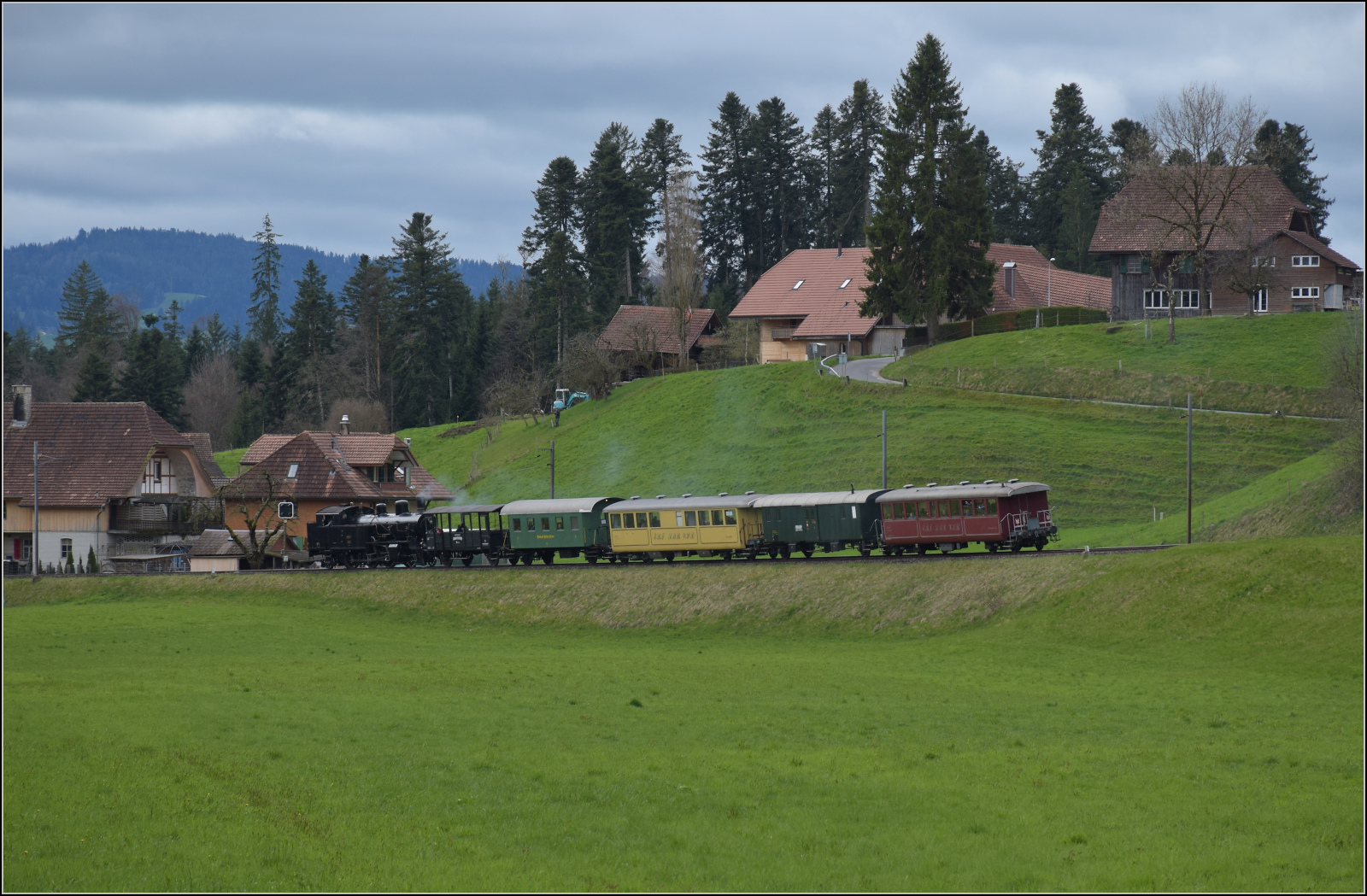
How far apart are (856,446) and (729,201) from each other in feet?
216

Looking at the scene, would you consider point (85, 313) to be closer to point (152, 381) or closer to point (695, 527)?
point (152, 381)

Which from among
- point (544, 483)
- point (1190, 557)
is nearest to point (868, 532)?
point (1190, 557)

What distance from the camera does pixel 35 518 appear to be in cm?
5981

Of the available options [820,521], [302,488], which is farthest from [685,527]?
[302,488]

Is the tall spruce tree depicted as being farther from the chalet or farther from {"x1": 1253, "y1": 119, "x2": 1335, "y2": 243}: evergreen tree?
{"x1": 1253, "y1": 119, "x2": 1335, "y2": 243}: evergreen tree

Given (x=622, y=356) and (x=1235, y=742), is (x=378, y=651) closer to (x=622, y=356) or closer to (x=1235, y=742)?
(x=1235, y=742)

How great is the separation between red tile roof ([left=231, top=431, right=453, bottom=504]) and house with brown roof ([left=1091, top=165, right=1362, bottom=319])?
51.4 metres

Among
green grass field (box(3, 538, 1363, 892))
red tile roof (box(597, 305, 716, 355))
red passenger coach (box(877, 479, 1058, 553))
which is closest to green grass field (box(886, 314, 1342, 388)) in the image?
red tile roof (box(597, 305, 716, 355))

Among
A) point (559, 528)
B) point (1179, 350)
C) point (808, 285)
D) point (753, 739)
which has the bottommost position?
point (753, 739)

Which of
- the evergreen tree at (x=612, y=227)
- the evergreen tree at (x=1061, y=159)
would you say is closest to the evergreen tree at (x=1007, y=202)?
the evergreen tree at (x=1061, y=159)

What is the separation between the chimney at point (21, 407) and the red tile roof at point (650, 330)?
47.0 metres

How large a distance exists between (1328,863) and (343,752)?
15.1m

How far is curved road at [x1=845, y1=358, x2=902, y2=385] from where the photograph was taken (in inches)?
3196

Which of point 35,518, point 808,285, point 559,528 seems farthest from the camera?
point 808,285
